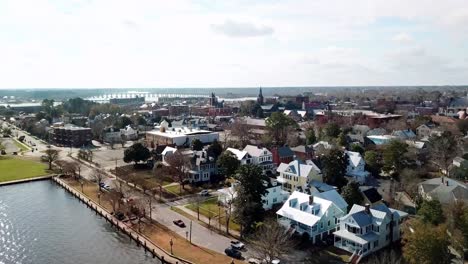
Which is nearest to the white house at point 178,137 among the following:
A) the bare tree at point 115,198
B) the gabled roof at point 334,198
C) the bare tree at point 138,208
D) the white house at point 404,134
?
the bare tree at point 115,198

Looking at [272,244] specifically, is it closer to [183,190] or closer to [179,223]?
[179,223]

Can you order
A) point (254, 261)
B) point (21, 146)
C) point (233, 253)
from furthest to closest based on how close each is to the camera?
point (21, 146), point (233, 253), point (254, 261)

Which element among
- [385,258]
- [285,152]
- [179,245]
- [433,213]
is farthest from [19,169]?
[433,213]

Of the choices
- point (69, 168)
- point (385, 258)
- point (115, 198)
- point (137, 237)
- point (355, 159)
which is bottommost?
point (137, 237)

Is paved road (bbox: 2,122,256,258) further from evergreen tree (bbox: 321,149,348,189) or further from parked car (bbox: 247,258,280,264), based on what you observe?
evergreen tree (bbox: 321,149,348,189)

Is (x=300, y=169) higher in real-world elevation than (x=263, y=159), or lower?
higher

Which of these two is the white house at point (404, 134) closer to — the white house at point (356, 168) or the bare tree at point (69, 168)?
the white house at point (356, 168)

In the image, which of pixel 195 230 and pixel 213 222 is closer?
pixel 195 230
